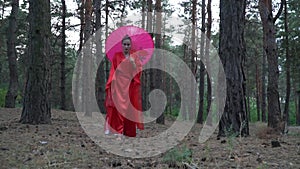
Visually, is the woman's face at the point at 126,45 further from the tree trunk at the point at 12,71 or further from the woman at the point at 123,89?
the tree trunk at the point at 12,71

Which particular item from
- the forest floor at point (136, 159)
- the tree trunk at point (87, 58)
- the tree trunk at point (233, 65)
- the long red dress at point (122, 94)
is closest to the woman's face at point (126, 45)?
the long red dress at point (122, 94)

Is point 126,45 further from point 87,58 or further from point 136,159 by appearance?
point 87,58

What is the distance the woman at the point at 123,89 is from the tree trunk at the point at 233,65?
1.84 meters

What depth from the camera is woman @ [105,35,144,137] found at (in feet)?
23.1

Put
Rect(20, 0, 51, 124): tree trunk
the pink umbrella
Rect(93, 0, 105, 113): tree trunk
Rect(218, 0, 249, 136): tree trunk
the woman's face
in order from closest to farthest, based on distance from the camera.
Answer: the woman's face
the pink umbrella
Rect(218, 0, 249, 136): tree trunk
Rect(20, 0, 51, 124): tree trunk
Rect(93, 0, 105, 113): tree trunk

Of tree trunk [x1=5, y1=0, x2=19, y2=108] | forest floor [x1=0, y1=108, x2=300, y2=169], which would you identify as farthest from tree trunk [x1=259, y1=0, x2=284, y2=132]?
tree trunk [x1=5, y1=0, x2=19, y2=108]

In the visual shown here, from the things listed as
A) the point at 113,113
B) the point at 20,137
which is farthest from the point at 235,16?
the point at 20,137

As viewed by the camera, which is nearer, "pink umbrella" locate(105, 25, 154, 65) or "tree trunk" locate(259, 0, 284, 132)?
"pink umbrella" locate(105, 25, 154, 65)

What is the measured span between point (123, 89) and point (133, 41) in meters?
1.00

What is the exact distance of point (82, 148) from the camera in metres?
5.94

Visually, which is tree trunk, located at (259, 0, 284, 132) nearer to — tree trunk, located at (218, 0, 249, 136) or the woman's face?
tree trunk, located at (218, 0, 249, 136)

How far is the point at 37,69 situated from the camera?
372 inches

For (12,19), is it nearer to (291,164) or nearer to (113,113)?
(113,113)

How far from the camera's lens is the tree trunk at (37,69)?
9383 mm
